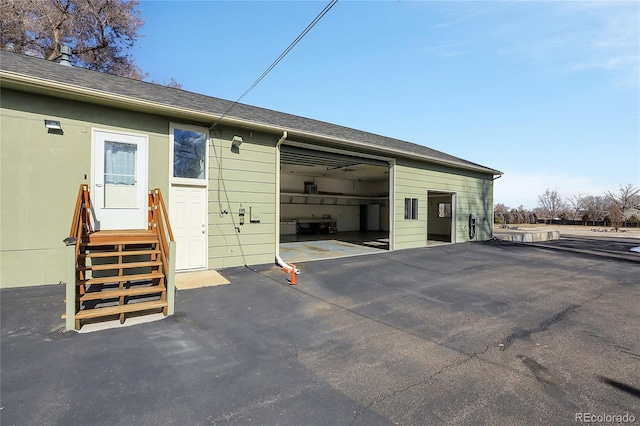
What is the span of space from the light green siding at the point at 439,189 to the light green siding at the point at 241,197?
198 inches

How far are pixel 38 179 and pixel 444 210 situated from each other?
15850mm

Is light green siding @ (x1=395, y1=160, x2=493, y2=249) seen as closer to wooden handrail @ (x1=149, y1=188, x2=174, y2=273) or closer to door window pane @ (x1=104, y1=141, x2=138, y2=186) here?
wooden handrail @ (x1=149, y1=188, x2=174, y2=273)

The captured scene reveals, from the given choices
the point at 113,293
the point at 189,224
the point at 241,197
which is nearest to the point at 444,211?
the point at 241,197

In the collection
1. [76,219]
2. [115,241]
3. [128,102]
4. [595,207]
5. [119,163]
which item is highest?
[128,102]

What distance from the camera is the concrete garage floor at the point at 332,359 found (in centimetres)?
202

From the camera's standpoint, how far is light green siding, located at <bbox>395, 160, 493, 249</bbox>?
10.2 metres

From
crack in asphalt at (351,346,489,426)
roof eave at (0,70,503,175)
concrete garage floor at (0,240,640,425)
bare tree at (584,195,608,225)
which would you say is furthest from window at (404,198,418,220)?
bare tree at (584,195,608,225)

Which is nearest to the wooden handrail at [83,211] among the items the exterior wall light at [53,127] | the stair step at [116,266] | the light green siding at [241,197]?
the stair step at [116,266]

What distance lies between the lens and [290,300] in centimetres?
464

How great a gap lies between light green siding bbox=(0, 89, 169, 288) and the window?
9221mm

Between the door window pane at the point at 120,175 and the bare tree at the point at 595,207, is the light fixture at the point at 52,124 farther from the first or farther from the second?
the bare tree at the point at 595,207

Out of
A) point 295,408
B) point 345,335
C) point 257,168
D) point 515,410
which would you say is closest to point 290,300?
point 345,335

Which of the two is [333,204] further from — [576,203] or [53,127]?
[576,203]

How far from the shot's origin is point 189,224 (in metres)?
6.21
